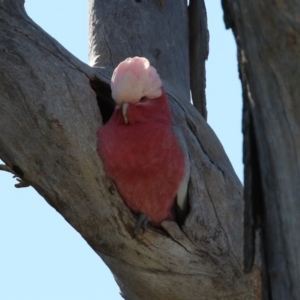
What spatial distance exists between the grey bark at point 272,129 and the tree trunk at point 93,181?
1.63 metres

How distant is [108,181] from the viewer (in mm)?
3666

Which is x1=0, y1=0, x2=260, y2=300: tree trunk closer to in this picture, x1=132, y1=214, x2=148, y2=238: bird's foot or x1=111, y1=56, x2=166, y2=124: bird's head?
x1=132, y1=214, x2=148, y2=238: bird's foot

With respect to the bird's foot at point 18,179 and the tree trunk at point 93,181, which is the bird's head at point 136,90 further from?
the bird's foot at point 18,179

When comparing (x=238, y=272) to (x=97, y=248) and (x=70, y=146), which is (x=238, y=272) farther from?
(x=70, y=146)

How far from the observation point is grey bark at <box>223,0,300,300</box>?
1.99m

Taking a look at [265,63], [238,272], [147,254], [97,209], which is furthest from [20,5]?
[265,63]

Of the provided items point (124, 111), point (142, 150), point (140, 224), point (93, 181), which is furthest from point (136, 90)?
point (140, 224)

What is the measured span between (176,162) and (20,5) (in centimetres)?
112

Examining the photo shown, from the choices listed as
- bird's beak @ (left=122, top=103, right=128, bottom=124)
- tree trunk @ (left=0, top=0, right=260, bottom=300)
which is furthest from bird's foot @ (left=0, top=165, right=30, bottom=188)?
bird's beak @ (left=122, top=103, right=128, bottom=124)

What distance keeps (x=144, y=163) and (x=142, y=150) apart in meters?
0.06

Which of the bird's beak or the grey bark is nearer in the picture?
the grey bark

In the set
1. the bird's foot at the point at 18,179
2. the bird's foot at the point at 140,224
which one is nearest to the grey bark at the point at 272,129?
the bird's foot at the point at 140,224

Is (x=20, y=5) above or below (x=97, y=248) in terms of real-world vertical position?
above

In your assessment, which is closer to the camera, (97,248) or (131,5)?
(97,248)
